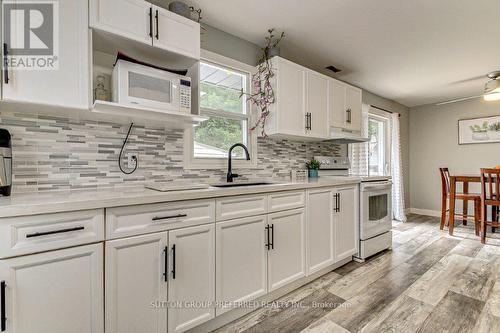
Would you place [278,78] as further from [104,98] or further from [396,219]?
[396,219]

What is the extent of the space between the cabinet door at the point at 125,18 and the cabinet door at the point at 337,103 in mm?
2103

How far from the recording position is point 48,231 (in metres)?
1.07

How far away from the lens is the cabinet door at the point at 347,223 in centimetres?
252

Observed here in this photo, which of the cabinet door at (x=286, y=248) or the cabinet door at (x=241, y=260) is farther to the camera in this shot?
the cabinet door at (x=286, y=248)

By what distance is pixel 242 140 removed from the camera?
2576 mm

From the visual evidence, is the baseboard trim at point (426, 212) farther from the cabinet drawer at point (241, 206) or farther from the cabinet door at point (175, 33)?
the cabinet door at point (175, 33)

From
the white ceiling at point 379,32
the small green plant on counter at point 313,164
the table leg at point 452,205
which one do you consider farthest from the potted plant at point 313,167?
the table leg at point 452,205

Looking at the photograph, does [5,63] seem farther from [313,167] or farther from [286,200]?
[313,167]

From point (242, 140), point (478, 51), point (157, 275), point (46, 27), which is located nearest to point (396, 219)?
point (478, 51)

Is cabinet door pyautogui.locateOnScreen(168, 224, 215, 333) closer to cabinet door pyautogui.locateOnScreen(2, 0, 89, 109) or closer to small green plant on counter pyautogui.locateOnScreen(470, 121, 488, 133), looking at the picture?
cabinet door pyautogui.locateOnScreen(2, 0, 89, 109)

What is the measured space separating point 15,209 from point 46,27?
92 cm

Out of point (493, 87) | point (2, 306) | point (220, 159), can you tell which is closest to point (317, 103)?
point (220, 159)

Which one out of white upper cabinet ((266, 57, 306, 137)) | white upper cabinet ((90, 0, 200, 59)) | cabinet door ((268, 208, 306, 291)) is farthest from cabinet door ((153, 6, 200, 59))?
cabinet door ((268, 208, 306, 291))

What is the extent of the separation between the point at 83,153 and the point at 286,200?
151 cm
